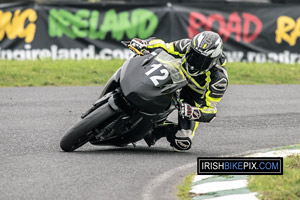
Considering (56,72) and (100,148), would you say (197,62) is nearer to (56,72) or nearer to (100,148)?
(100,148)

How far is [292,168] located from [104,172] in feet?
5.77

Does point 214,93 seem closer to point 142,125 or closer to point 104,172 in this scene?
point 142,125

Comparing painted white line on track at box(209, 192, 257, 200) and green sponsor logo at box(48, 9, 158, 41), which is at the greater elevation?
painted white line on track at box(209, 192, 257, 200)

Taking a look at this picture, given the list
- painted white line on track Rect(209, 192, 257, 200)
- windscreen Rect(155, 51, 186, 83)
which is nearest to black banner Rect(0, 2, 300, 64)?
windscreen Rect(155, 51, 186, 83)

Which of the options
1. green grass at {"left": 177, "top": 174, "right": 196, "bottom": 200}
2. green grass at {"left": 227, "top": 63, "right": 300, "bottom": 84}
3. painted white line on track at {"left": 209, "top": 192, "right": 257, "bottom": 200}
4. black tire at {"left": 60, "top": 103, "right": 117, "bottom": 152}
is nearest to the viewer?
painted white line on track at {"left": 209, "top": 192, "right": 257, "bottom": 200}

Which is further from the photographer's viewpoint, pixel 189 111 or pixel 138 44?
pixel 138 44

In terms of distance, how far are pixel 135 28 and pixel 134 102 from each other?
9.24m

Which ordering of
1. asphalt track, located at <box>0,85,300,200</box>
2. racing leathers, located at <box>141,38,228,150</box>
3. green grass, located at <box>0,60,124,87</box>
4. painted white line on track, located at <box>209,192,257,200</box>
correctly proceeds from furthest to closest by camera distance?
green grass, located at <box>0,60,124,87</box>
racing leathers, located at <box>141,38,228,150</box>
asphalt track, located at <box>0,85,300,200</box>
painted white line on track, located at <box>209,192,257,200</box>

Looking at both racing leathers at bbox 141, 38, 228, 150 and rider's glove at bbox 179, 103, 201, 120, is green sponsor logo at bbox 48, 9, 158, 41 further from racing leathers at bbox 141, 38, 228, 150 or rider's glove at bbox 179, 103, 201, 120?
rider's glove at bbox 179, 103, 201, 120

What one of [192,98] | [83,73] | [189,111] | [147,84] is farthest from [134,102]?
[83,73]

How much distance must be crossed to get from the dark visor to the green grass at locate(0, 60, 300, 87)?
259 inches

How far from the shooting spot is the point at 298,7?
1655cm

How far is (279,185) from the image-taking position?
5691mm

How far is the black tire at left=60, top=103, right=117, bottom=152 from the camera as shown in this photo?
23.0 feet
